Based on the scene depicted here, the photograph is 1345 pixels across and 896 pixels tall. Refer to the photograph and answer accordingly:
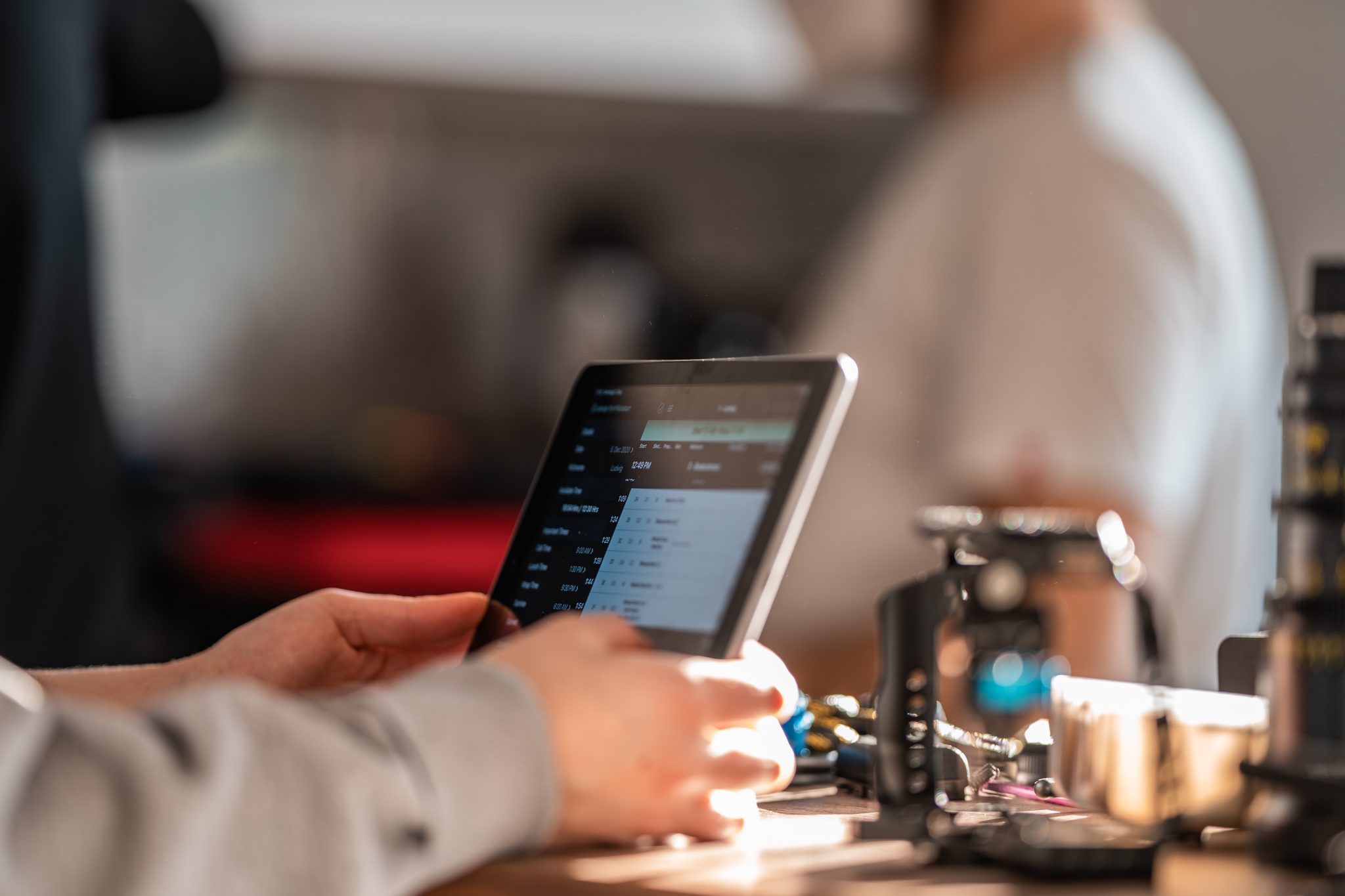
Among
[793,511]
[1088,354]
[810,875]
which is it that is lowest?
[810,875]

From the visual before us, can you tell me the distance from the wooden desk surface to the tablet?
97 mm

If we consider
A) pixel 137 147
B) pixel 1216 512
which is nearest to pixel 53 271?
pixel 1216 512

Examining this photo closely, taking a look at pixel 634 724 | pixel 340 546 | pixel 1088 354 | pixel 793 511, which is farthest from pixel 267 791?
pixel 340 546

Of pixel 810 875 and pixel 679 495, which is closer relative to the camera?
pixel 810 875

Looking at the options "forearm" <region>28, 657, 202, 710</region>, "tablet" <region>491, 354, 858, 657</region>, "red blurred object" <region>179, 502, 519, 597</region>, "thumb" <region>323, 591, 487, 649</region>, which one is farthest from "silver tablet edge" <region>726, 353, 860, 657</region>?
"red blurred object" <region>179, 502, 519, 597</region>

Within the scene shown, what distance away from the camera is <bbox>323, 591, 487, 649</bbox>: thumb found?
2.94 ft

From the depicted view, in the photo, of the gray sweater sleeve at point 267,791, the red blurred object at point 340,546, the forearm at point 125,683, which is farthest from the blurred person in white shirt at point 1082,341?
the red blurred object at point 340,546

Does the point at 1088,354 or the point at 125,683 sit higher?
the point at 1088,354

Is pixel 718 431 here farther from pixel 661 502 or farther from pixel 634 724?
pixel 634 724

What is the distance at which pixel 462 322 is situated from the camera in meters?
4.03

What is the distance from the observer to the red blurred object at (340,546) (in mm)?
2934

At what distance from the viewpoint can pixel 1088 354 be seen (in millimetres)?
1547

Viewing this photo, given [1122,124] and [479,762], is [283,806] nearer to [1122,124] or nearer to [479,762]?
[479,762]

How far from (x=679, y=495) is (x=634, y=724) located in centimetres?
15
